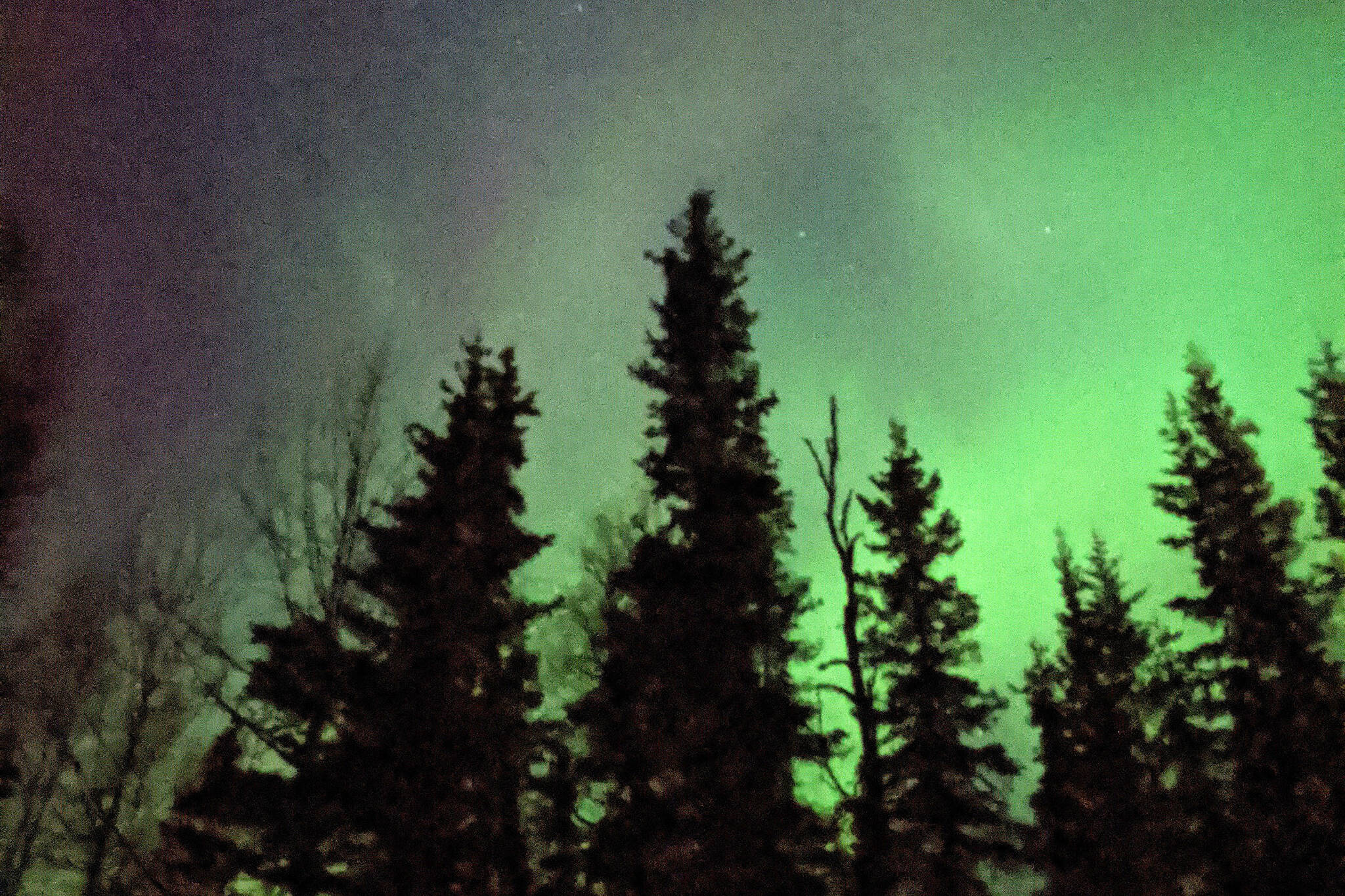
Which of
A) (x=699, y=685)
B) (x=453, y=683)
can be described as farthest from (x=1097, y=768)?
Result: (x=453, y=683)

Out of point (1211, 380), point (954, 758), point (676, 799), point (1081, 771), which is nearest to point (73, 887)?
point (676, 799)

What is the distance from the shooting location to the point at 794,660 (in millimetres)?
23000

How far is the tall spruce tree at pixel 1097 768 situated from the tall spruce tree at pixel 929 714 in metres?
2.49

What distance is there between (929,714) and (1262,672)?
9472 mm

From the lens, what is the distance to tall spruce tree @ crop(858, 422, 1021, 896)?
19969 millimetres

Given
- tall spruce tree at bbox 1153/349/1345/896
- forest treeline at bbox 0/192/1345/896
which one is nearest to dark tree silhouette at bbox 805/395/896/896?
forest treeline at bbox 0/192/1345/896

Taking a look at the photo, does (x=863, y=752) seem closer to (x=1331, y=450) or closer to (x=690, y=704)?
(x=690, y=704)

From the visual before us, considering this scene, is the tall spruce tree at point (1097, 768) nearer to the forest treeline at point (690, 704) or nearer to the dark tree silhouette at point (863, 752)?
the forest treeline at point (690, 704)

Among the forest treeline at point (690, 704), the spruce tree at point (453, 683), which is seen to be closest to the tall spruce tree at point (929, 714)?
the forest treeline at point (690, 704)

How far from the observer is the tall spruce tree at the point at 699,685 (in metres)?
12.7

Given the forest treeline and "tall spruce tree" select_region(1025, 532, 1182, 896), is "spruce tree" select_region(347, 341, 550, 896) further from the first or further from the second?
"tall spruce tree" select_region(1025, 532, 1182, 896)

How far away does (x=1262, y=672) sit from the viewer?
20.7 meters

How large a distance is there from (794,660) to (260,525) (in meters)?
16.9

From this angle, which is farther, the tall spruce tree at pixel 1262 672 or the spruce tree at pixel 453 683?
the tall spruce tree at pixel 1262 672
